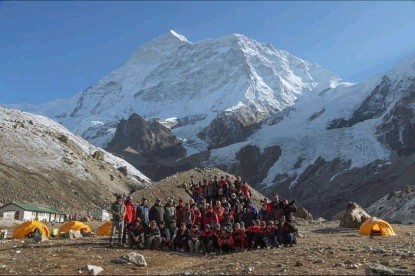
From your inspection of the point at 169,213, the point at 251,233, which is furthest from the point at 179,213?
the point at 251,233

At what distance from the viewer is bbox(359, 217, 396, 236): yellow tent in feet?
96.9

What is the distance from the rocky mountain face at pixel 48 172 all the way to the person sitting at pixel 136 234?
168 feet

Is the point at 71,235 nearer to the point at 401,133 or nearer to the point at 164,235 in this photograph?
the point at 164,235

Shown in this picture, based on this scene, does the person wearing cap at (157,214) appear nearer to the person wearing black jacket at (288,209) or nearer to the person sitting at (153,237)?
the person sitting at (153,237)

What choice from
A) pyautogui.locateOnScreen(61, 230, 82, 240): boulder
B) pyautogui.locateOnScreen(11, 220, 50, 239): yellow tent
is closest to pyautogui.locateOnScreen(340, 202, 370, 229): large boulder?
pyautogui.locateOnScreen(61, 230, 82, 240): boulder

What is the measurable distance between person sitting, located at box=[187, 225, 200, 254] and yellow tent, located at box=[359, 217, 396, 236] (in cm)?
1248

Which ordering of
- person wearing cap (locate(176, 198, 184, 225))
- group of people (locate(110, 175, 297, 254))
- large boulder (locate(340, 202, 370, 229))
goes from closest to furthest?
group of people (locate(110, 175, 297, 254))
person wearing cap (locate(176, 198, 184, 225))
large boulder (locate(340, 202, 370, 229))

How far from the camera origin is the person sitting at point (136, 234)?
22859 millimetres

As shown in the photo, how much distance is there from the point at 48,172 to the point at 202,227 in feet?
209

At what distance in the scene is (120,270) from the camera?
16750 millimetres

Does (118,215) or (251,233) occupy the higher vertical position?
(118,215)

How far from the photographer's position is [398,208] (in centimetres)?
5500

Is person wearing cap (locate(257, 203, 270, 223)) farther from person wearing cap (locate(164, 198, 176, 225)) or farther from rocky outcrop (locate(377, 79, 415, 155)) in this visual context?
rocky outcrop (locate(377, 79, 415, 155))

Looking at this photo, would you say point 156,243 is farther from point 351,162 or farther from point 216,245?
point 351,162
